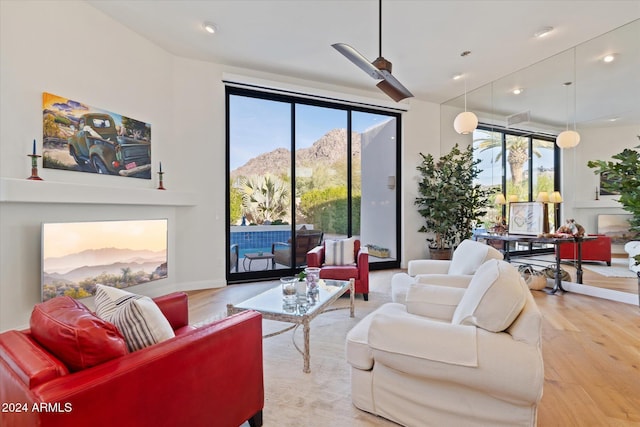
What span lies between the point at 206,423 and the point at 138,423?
0.33m

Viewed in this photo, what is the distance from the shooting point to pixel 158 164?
414 centimetres

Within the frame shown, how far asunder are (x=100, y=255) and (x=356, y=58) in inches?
131

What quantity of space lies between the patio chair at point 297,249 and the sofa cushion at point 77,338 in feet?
13.0

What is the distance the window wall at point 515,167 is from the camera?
4574mm

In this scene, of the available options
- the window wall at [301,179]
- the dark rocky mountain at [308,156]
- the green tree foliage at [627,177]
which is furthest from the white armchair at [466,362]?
the dark rocky mountain at [308,156]

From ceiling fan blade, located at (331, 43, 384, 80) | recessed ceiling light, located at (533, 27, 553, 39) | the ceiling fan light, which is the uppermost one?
recessed ceiling light, located at (533, 27, 553, 39)

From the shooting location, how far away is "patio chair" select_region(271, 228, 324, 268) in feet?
16.8

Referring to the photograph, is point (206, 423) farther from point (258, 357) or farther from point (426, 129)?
point (426, 129)

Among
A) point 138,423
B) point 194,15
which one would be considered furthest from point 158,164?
point 138,423

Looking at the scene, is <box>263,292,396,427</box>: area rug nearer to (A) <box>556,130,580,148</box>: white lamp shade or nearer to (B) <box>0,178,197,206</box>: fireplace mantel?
(B) <box>0,178,197,206</box>: fireplace mantel

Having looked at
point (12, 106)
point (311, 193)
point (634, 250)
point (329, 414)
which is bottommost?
point (329, 414)

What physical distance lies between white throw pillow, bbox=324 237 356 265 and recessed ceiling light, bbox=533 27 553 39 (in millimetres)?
3492

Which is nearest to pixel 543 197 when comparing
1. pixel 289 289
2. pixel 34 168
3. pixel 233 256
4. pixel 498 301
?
pixel 498 301

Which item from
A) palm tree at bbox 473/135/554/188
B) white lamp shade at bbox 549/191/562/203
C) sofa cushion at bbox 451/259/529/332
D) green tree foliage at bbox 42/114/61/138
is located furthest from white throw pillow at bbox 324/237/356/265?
palm tree at bbox 473/135/554/188
